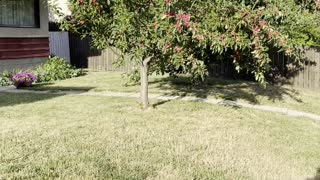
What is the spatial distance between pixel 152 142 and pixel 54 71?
10242mm

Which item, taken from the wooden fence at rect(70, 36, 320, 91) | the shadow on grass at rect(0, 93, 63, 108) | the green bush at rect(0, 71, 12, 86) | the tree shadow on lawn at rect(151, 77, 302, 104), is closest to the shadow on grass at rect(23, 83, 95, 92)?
the shadow on grass at rect(0, 93, 63, 108)

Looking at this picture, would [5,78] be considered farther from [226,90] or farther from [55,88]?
[226,90]

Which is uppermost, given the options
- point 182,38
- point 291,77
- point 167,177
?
point 182,38

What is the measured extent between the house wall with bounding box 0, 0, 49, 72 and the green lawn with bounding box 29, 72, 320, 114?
2.64 metres

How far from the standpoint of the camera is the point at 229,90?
12781 mm

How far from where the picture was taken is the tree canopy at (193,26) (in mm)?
6816

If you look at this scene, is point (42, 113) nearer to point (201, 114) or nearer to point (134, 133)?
point (134, 133)

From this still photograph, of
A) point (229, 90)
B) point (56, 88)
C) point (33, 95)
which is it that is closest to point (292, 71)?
point (229, 90)

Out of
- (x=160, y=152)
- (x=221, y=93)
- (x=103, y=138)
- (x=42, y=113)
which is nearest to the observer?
(x=160, y=152)

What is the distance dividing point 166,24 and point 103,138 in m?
2.10

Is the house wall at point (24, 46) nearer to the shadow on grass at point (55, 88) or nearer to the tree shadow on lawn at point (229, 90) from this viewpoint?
the shadow on grass at point (55, 88)

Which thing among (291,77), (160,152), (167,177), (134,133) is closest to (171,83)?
(291,77)

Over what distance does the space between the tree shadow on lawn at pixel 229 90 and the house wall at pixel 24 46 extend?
566 cm

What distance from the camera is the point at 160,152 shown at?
6.21 m
